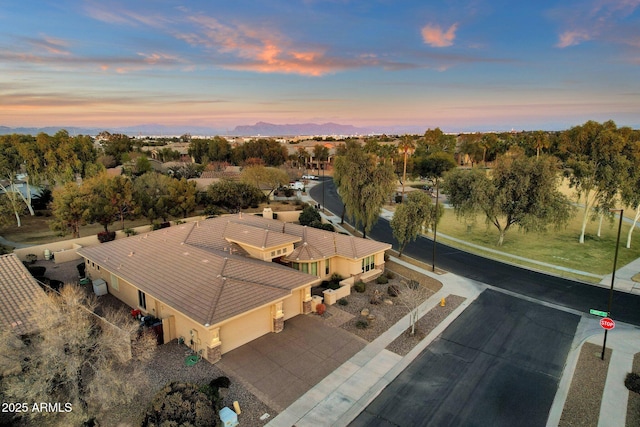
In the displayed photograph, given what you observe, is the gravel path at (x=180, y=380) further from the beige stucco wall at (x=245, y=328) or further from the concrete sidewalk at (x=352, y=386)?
the beige stucco wall at (x=245, y=328)

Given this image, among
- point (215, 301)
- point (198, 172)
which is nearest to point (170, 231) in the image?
point (215, 301)

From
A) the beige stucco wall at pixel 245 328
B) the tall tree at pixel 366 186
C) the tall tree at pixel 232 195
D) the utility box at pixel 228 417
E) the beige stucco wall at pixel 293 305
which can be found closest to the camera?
the utility box at pixel 228 417

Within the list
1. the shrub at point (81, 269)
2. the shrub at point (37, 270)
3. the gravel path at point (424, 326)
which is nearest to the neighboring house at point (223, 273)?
the shrub at point (81, 269)

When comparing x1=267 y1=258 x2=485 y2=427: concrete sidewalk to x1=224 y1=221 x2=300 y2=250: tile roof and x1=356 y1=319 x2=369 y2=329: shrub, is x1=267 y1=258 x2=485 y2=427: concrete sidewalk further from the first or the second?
x1=224 y1=221 x2=300 y2=250: tile roof

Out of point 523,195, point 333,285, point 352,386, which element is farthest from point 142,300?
point 523,195

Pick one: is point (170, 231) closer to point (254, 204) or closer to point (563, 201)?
point (254, 204)

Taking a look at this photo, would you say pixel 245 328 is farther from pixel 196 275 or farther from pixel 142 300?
pixel 142 300

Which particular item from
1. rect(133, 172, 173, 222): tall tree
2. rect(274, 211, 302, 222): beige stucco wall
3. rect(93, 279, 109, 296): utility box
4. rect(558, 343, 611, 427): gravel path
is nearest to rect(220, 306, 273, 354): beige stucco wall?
rect(93, 279, 109, 296): utility box

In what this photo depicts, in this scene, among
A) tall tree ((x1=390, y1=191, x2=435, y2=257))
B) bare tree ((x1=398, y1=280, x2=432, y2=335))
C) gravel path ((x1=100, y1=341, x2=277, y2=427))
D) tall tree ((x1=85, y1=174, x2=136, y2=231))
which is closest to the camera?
gravel path ((x1=100, y1=341, x2=277, y2=427))
